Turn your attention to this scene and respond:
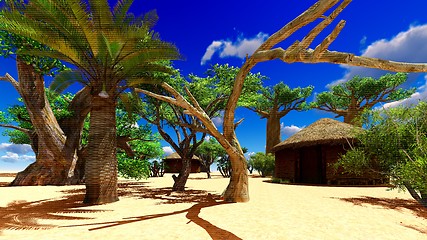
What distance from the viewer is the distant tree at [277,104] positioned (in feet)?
112

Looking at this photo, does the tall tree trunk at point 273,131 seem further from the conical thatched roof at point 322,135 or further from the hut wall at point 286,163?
the conical thatched roof at point 322,135

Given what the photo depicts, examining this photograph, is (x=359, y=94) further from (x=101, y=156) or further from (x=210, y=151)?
(x=101, y=156)

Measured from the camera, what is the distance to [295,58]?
4574mm

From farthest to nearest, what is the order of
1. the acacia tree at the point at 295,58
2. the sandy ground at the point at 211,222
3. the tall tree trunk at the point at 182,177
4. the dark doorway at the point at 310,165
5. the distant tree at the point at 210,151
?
1. the distant tree at the point at 210,151
2. the dark doorway at the point at 310,165
3. the tall tree trunk at the point at 182,177
4. the sandy ground at the point at 211,222
5. the acacia tree at the point at 295,58

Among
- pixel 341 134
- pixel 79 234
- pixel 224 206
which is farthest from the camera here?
pixel 341 134

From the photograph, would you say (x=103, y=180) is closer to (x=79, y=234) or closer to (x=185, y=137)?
(x=79, y=234)

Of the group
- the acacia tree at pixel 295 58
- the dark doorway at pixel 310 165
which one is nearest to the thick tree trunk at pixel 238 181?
the acacia tree at pixel 295 58

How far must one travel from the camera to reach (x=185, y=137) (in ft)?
41.7

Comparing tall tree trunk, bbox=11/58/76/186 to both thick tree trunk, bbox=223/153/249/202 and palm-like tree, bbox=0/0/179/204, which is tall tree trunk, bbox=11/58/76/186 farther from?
thick tree trunk, bbox=223/153/249/202

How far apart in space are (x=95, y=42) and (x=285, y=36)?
589 cm

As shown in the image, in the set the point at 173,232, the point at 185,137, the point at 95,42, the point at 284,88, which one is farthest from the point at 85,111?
the point at 284,88

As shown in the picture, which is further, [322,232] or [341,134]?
[341,134]

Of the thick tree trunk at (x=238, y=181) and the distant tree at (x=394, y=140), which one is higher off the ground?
the distant tree at (x=394, y=140)

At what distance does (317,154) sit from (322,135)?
6.76 ft
